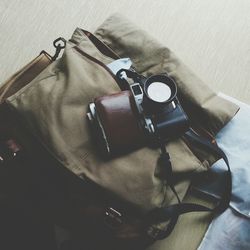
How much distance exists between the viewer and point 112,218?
2.85 feet

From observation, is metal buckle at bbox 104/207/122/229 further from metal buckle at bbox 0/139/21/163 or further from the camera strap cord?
metal buckle at bbox 0/139/21/163

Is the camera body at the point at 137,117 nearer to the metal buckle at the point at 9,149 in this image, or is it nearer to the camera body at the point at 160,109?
the camera body at the point at 160,109

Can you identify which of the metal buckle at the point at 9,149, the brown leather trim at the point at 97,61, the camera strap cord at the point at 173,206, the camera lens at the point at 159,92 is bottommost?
the metal buckle at the point at 9,149

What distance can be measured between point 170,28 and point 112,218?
0.76 metres

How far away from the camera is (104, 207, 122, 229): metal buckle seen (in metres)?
0.87

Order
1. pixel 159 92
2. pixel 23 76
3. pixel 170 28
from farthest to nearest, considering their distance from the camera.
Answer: pixel 170 28 < pixel 23 76 < pixel 159 92

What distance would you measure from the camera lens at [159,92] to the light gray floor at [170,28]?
471 mm

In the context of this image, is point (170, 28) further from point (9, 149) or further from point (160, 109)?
point (9, 149)

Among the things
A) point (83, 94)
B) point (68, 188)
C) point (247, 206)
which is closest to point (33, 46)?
point (83, 94)

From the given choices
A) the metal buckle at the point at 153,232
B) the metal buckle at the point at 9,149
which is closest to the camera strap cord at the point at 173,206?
the metal buckle at the point at 153,232

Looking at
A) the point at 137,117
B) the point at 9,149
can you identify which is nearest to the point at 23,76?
the point at 9,149

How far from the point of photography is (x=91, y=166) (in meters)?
0.87

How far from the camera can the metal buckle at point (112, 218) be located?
0.87 meters

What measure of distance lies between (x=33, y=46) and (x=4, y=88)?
0.36m
